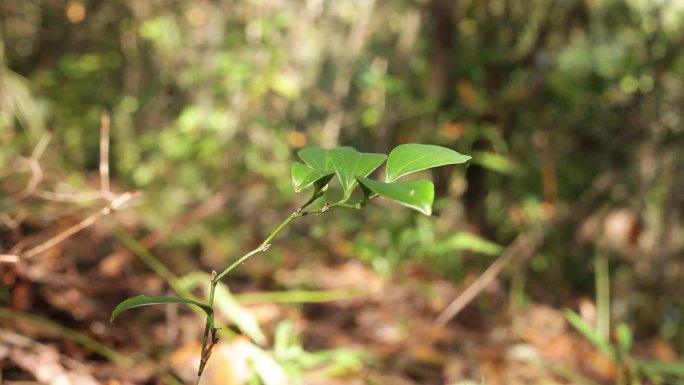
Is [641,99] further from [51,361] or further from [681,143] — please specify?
[51,361]

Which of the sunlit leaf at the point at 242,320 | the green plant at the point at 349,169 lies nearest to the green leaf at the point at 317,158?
the green plant at the point at 349,169

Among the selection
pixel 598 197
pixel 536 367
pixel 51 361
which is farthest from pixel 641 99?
pixel 51 361

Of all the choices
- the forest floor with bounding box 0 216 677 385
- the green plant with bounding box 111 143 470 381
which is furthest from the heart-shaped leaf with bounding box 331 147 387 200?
the forest floor with bounding box 0 216 677 385

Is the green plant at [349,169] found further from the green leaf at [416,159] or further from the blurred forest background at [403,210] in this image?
the blurred forest background at [403,210]

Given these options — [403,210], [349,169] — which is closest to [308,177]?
[349,169]

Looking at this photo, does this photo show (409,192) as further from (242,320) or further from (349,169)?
(242,320)

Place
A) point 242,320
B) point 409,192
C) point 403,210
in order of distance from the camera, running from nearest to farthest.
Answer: point 409,192 < point 242,320 < point 403,210

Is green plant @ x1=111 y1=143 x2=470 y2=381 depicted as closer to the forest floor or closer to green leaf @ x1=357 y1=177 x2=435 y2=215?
green leaf @ x1=357 y1=177 x2=435 y2=215
